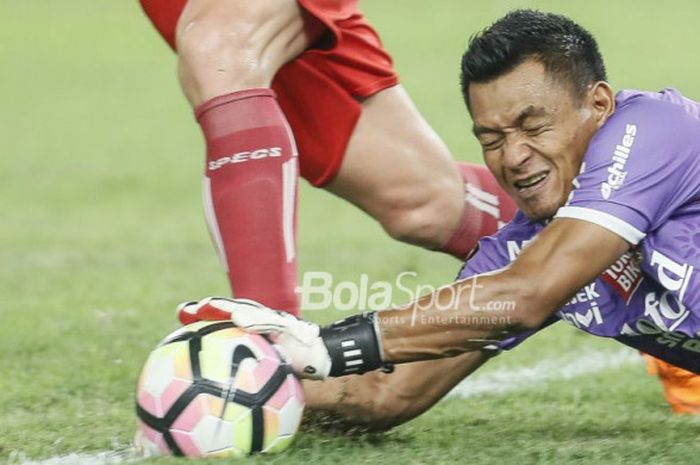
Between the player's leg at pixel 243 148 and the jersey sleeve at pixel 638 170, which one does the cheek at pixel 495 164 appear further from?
the player's leg at pixel 243 148

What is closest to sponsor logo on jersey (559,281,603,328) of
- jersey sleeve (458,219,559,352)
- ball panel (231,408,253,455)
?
jersey sleeve (458,219,559,352)

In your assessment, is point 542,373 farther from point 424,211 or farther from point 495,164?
point 495,164

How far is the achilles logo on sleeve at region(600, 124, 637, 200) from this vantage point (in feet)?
12.2

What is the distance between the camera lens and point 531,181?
400 centimetres

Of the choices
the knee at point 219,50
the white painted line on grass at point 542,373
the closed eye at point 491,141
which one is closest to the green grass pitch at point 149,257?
the white painted line on grass at point 542,373

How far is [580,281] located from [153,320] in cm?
305

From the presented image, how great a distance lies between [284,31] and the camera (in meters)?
4.29

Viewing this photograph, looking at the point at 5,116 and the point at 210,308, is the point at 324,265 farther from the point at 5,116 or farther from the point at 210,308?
the point at 5,116

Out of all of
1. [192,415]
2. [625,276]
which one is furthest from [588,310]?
[192,415]

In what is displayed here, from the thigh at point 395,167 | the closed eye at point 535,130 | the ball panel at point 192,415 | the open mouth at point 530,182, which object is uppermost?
the closed eye at point 535,130

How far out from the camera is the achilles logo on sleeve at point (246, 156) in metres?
3.96

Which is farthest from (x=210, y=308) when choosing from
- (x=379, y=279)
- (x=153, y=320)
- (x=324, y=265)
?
(x=324, y=265)

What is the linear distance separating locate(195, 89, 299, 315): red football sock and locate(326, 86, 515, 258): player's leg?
1.02m

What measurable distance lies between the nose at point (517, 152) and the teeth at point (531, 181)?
6 cm
